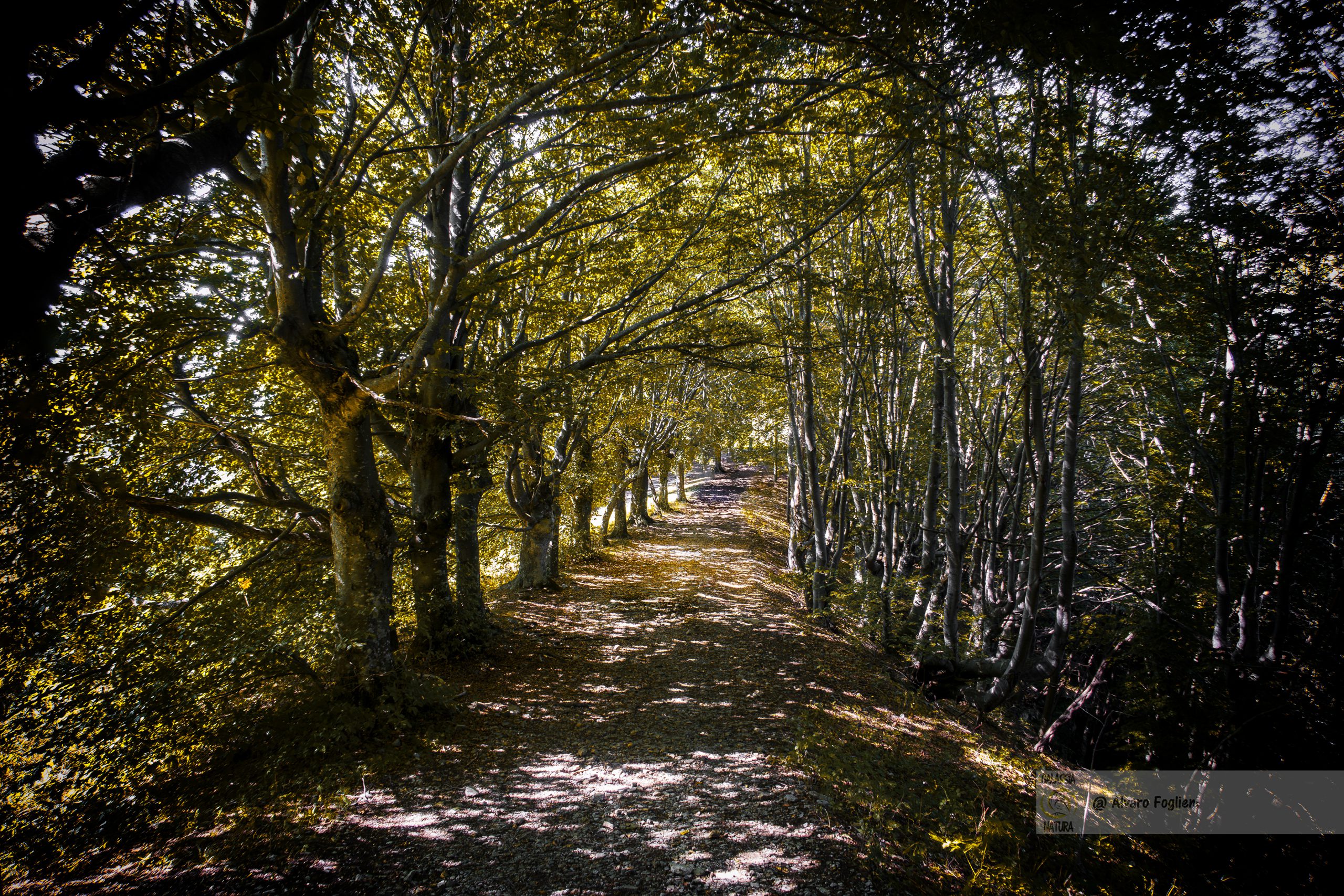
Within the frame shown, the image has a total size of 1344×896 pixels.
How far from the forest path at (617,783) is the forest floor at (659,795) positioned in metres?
0.02

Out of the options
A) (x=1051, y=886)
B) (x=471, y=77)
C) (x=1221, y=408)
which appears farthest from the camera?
(x=1221, y=408)

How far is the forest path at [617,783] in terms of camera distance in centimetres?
339

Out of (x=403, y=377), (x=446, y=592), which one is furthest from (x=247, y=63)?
(x=446, y=592)

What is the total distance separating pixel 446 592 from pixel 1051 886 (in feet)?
23.8

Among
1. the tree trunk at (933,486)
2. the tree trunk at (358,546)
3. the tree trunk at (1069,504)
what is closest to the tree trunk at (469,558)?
the tree trunk at (358,546)

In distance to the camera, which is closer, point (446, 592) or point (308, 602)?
point (308, 602)

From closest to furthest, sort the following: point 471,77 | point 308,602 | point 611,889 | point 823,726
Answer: point 611,889 → point 471,77 → point 308,602 → point 823,726

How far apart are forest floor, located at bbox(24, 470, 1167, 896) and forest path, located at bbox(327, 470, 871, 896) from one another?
20 millimetres

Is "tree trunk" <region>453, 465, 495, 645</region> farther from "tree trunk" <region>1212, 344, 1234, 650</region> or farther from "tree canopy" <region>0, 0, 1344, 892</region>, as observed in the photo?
"tree trunk" <region>1212, 344, 1234, 650</region>

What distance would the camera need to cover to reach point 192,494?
15.9 ft

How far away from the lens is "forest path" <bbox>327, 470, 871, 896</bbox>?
339 cm

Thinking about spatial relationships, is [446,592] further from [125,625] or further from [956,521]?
[956,521]

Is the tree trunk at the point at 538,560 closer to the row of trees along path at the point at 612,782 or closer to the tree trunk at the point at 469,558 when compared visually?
the row of trees along path at the point at 612,782

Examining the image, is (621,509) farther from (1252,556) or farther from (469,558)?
(1252,556)
